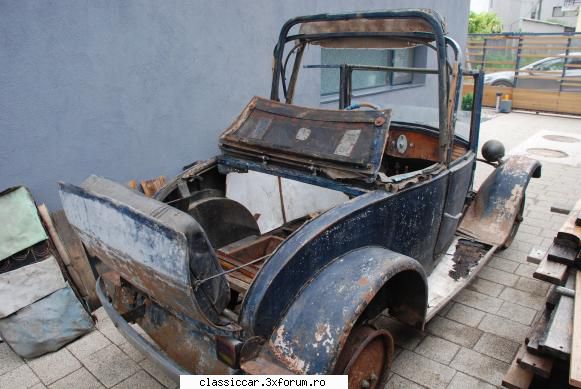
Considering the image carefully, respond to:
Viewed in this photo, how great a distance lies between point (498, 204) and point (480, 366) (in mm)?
1872

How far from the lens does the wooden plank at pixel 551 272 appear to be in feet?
9.25

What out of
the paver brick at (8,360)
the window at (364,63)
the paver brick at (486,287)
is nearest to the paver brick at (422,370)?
the paver brick at (486,287)

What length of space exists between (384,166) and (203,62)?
2.35m

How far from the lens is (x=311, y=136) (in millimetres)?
3258

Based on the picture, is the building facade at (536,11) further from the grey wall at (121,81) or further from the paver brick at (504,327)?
the paver brick at (504,327)

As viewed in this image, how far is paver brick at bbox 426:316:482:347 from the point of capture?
348cm

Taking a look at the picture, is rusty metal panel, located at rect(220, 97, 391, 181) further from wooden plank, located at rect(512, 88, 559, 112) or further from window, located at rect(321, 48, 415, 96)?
wooden plank, located at rect(512, 88, 559, 112)

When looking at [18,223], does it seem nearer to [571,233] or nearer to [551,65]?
[571,233]

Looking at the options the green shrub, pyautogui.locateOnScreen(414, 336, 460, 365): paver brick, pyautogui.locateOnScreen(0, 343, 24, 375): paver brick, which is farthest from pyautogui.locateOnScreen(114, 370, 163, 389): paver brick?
the green shrub

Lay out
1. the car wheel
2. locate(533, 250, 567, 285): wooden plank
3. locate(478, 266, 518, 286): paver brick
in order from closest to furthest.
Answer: locate(533, 250, 567, 285): wooden plank
locate(478, 266, 518, 286): paver brick
the car wheel

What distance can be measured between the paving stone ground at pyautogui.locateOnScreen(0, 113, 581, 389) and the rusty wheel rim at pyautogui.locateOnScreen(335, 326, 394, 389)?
1.07ft

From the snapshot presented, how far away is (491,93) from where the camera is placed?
13898 mm

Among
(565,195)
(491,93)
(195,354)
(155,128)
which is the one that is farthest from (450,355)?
(491,93)

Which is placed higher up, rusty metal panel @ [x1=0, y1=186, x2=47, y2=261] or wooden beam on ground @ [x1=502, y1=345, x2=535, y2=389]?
rusty metal panel @ [x1=0, y1=186, x2=47, y2=261]
